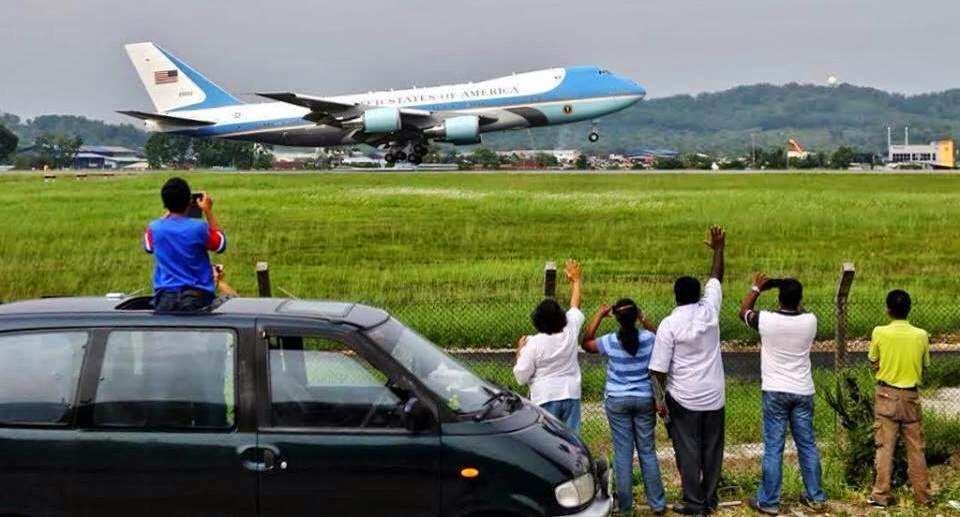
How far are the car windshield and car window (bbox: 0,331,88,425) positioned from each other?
1656 mm

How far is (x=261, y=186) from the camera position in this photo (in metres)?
48.2

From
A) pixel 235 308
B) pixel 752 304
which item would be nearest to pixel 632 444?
pixel 752 304

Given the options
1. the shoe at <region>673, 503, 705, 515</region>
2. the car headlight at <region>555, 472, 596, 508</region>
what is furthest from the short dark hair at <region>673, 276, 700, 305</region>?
the car headlight at <region>555, 472, 596, 508</region>

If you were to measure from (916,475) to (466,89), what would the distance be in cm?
4705

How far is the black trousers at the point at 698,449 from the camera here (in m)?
7.57

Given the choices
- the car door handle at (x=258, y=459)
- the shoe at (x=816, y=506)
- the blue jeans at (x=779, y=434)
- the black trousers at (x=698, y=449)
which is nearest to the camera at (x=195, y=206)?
the car door handle at (x=258, y=459)

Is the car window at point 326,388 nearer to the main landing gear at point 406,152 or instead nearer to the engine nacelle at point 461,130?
the engine nacelle at point 461,130

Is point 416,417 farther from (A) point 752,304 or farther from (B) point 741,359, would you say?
(B) point 741,359

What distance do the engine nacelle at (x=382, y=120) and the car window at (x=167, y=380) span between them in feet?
150

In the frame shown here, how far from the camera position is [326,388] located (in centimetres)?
615

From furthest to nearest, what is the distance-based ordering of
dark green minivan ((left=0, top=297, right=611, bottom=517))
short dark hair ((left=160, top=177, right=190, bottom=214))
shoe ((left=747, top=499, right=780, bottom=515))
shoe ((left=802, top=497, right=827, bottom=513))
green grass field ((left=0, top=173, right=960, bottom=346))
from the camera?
green grass field ((left=0, top=173, right=960, bottom=346))
shoe ((left=802, top=497, right=827, bottom=513))
shoe ((left=747, top=499, right=780, bottom=515))
short dark hair ((left=160, top=177, right=190, bottom=214))
dark green minivan ((left=0, top=297, right=611, bottom=517))

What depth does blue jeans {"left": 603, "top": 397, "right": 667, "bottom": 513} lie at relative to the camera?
758 cm

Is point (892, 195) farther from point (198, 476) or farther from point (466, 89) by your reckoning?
point (198, 476)

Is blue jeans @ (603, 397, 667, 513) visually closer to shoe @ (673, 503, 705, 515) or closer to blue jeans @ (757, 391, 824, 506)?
shoe @ (673, 503, 705, 515)
